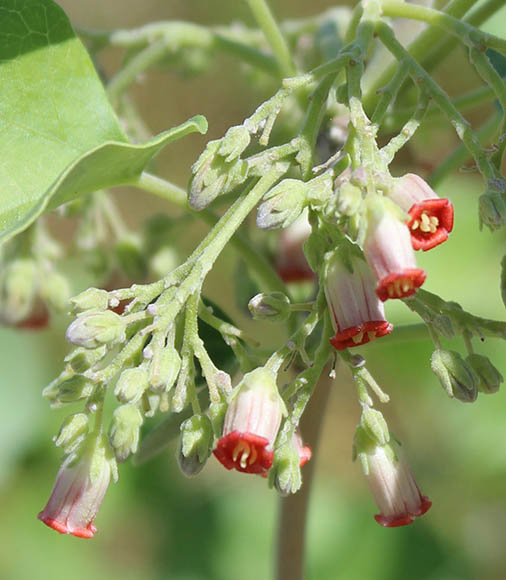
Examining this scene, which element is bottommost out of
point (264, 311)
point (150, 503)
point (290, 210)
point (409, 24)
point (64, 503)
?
point (150, 503)

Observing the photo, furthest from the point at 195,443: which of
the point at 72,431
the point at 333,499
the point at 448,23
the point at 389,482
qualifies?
A: the point at 333,499

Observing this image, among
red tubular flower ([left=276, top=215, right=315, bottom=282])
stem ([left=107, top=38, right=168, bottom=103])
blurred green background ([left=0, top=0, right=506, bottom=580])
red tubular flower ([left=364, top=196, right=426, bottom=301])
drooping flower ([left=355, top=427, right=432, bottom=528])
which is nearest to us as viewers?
red tubular flower ([left=364, top=196, right=426, bottom=301])

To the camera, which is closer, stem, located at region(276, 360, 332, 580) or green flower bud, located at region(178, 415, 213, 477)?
green flower bud, located at region(178, 415, 213, 477)

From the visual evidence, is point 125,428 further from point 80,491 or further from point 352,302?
point 352,302

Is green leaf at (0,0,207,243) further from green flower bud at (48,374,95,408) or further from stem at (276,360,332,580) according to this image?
stem at (276,360,332,580)

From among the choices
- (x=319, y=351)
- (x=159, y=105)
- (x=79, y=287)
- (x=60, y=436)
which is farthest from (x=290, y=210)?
(x=159, y=105)

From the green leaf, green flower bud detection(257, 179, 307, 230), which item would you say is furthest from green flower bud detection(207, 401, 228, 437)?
the green leaf

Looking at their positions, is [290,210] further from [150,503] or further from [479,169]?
[150,503]
